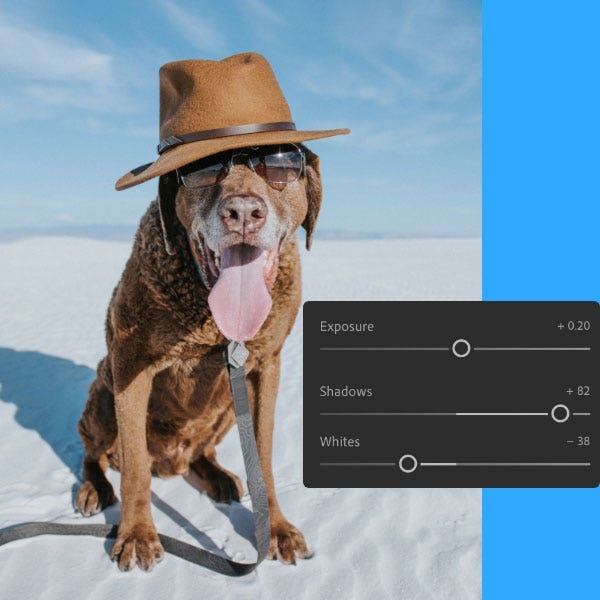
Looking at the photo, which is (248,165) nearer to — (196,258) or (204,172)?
(204,172)

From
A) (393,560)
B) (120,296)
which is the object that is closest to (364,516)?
(393,560)

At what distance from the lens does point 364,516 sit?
A: 2842 millimetres

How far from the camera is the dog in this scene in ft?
7.04

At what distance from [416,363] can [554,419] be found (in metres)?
0.47

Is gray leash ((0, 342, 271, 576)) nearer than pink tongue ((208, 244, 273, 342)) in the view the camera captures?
No

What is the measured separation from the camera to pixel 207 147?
2031 millimetres

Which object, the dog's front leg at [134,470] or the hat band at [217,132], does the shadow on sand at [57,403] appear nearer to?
the dog's front leg at [134,470]

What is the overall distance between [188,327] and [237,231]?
1.91 ft

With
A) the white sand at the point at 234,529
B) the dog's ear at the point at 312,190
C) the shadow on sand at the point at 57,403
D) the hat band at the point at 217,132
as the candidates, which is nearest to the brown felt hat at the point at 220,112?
the hat band at the point at 217,132

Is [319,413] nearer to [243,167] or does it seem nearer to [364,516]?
[243,167]

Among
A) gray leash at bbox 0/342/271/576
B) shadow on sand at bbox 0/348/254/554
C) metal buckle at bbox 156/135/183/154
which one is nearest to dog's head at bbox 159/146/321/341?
metal buckle at bbox 156/135/183/154

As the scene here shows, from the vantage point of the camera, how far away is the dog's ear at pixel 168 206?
2346mm

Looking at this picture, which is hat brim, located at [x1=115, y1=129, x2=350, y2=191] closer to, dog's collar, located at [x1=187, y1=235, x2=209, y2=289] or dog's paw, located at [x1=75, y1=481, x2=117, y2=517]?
dog's collar, located at [x1=187, y1=235, x2=209, y2=289]

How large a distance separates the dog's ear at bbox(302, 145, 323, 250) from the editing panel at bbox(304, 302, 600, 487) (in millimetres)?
826
